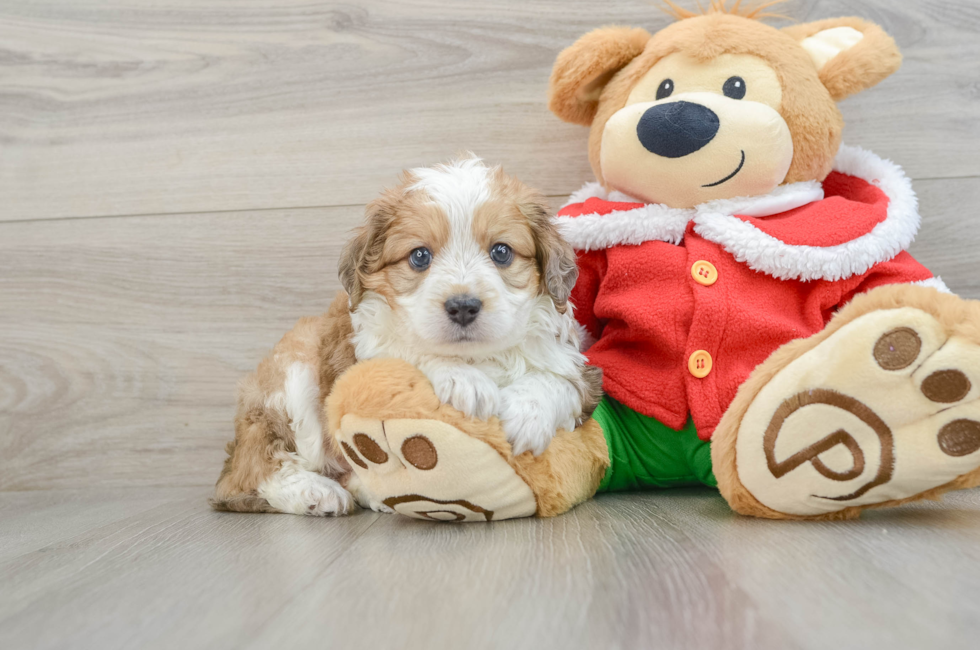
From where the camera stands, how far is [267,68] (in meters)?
2.12

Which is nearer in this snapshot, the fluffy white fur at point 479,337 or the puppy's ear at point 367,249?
the fluffy white fur at point 479,337

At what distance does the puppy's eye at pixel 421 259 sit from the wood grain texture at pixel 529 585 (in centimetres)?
54

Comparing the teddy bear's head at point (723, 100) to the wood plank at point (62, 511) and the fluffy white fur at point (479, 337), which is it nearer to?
the fluffy white fur at point (479, 337)

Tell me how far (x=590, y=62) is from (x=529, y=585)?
1.27m

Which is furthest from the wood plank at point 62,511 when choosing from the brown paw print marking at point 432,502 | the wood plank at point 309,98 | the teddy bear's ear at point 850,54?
the teddy bear's ear at point 850,54

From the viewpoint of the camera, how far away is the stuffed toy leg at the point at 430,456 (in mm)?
1278

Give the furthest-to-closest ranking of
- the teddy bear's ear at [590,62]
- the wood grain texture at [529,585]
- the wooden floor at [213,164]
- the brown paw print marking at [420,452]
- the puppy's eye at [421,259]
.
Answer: the wooden floor at [213,164] < the teddy bear's ear at [590,62] < the puppy's eye at [421,259] < the brown paw print marking at [420,452] < the wood grain texture at [529,585]

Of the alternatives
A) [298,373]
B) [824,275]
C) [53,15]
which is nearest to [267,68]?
[53,15]

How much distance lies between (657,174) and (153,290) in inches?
62.6

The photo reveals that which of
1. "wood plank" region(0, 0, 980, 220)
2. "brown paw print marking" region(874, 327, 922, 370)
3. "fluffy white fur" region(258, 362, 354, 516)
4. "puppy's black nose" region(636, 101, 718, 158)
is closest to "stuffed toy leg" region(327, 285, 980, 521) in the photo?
"brown paw print marking" region(874, 327, 922, 370)

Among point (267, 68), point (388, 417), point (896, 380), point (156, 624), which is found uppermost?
point (267, 68)

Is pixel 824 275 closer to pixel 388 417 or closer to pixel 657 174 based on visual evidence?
pixel 657 174

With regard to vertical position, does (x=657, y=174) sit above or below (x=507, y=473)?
above

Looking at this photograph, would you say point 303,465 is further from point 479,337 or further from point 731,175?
point 731,175
